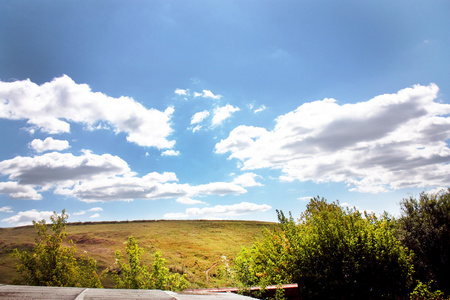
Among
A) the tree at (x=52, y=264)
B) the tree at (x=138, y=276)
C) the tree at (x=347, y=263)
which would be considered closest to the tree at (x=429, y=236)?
the tree at (x=347, y=263)

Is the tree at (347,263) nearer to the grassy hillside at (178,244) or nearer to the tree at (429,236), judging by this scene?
the tree at (429,236)

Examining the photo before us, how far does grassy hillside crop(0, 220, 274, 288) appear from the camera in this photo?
39656mm

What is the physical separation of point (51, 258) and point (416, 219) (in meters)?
32.1

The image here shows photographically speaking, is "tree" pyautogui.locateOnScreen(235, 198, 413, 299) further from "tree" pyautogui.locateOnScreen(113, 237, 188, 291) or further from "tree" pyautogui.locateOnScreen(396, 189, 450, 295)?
"tree" pyautogui.locateOnScreen(396, 189, 450, 295)

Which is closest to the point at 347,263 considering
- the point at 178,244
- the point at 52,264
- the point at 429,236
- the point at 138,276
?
the point at 138,276

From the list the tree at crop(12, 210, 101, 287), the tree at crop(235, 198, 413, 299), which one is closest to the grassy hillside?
the tree at crop(12, 210, 101, 287)

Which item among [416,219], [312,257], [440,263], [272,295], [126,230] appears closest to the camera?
[272,295]

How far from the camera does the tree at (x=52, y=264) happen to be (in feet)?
50.5

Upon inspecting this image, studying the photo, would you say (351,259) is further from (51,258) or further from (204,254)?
(204,254)

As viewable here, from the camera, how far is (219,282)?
39.1 m

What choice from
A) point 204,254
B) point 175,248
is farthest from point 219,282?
point 175,248

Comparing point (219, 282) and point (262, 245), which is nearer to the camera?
point (262, 245)

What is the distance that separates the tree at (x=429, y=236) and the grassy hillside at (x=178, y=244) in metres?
17.0

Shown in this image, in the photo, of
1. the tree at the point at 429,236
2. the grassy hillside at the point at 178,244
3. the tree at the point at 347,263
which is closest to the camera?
the tree at the point at 347,263
